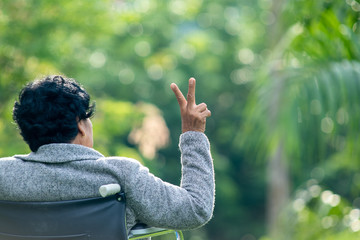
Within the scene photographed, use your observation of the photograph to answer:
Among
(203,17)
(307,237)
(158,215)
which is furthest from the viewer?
(203,17)

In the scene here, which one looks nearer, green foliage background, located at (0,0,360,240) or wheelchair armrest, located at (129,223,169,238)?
wheelchair armrest, located at (129,223,169,238)

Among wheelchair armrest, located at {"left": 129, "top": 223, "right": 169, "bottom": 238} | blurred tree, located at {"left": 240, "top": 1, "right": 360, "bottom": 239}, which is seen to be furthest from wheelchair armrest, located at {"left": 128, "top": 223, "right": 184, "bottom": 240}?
blurred tree, located at {"left": 240, "top": 1, "right": 360, "bottom": 239}

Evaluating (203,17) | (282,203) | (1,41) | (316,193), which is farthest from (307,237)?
(203,17)

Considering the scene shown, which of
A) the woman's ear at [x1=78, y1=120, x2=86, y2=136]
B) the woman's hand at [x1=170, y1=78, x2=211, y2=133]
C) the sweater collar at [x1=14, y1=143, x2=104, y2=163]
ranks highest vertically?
the woman's hand at [x1=170, y1=78, x2=211, y2=133]

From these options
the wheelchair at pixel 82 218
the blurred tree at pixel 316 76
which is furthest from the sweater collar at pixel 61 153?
the blurred tree at pixel 316 76

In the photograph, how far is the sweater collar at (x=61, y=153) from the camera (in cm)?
151

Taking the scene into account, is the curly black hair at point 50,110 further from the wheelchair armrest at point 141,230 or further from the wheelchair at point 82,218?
the wheelchair armrest at point 141,230

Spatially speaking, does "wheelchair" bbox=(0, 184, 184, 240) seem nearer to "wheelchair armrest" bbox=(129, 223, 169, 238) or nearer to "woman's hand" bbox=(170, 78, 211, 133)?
"wheelchair armrest" bbox=(129, 223, 169, 238)

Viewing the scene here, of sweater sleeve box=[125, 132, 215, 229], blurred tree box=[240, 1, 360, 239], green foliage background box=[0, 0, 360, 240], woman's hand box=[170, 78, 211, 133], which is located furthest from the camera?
green foliage background box=[0, 0, 360, 240]

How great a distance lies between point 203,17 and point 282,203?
649 centimetres

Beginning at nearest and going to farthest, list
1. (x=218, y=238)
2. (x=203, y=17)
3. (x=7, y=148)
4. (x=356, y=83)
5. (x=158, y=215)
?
(x=158, y=215)
(x=356, y=83)
(x=7, y=148)
(x=203, y=17)
(x=218, y=238)

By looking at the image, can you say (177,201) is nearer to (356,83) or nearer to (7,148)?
(356,83)

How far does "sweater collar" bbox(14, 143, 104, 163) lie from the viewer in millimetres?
1512

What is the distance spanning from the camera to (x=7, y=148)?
18.9 ft
